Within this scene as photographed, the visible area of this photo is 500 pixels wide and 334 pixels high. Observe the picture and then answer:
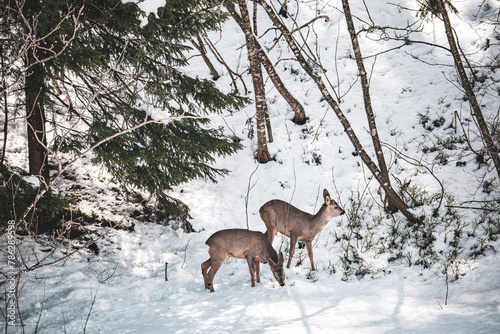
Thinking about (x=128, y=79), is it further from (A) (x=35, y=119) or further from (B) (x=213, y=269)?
(B) (x=213, y=269)

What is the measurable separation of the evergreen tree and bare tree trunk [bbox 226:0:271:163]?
5.55ft

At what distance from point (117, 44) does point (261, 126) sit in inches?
148

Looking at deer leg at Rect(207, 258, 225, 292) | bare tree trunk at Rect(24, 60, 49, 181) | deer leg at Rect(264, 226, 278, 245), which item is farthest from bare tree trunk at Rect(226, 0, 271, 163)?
bare tree trunk at Rect(24, 60, 49, 181)

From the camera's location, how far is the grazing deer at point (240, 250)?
5.14 m

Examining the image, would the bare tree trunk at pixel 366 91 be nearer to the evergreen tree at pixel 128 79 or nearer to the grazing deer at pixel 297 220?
the grazing deer at pixel 297 220

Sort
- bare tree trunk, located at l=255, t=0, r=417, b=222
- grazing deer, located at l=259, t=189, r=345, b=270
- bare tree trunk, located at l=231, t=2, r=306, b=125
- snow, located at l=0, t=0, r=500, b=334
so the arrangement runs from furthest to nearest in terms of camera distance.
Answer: bare tree trunk, located at l=231, t=2, r=306, b=125 < bare tree trunk, located at l=255, t=0, r=417, b=222 < grazing deer, located at l=259, t=189, r=345, b=270 < snow, located at l=0, t=0, r=500, b=334

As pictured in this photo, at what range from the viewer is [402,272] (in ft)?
17.7

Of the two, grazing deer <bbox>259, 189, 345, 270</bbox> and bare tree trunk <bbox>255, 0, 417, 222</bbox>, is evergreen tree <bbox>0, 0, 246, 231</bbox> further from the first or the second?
grazing deer <bbox>259, 189, 345, 270</bbox>

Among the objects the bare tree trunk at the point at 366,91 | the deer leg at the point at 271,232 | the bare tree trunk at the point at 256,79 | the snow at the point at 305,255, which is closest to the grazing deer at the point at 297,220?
the deer leg at the point at 271,232

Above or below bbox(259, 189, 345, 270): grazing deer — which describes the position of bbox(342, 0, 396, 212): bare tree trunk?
above

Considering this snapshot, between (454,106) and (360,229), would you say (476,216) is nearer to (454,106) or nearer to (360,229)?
(360,229)

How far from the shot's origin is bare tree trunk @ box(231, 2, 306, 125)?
8541mm

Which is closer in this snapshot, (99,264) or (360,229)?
(99,264)

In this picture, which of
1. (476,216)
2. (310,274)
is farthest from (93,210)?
(476,216)
